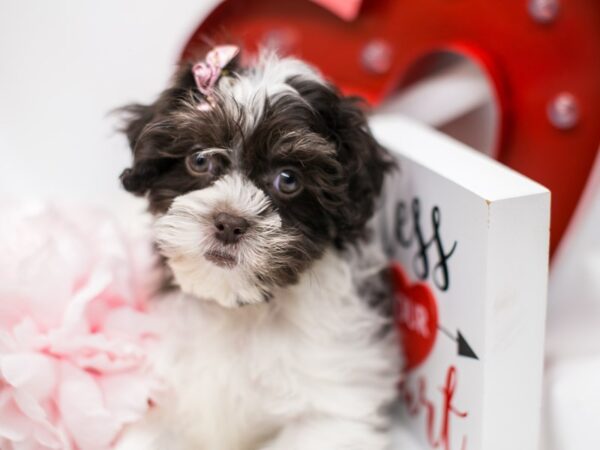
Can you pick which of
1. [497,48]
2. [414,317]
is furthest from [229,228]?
[497,48]

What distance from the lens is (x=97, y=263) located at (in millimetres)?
2141

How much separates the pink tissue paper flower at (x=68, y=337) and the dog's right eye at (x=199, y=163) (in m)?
0.45

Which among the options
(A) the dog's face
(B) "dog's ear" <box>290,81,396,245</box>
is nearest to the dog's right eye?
(A) the dog's face

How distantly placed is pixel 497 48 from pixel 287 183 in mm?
936

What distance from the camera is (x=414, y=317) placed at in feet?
7.16

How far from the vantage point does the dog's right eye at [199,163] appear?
1854 millimetres

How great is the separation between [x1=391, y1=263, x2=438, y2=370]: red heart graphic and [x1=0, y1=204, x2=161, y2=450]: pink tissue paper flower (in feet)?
2.52

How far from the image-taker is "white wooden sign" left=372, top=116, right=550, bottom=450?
1667 millimetres

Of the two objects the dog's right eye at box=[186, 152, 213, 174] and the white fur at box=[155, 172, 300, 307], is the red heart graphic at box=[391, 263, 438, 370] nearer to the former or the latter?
the white fur at box=[155, 172, 300, 307]

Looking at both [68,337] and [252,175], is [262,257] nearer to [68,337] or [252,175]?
[252,175]

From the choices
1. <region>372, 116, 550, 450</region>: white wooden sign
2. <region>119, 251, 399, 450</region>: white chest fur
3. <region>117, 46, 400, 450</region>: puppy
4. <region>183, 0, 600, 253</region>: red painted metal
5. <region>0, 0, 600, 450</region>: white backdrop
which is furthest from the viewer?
<region>0, 0, 600, 450</region>: white backdrop

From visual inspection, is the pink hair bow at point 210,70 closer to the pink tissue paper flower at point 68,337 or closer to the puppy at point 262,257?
the puppy at point 262,257

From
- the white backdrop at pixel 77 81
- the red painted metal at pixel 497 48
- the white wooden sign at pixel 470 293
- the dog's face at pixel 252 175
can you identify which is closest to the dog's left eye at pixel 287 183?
the dog's face at pixel 252 175

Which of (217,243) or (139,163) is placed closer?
(217,243)
